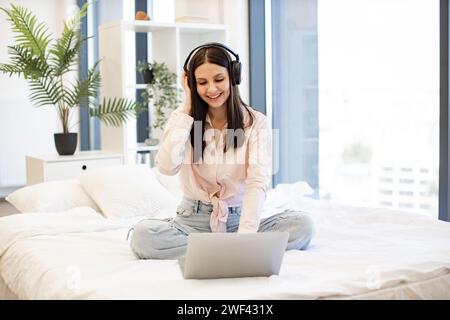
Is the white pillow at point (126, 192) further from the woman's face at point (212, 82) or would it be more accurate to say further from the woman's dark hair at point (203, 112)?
the woman's face at point (212, 82)

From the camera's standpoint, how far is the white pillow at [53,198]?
3137 millimetres

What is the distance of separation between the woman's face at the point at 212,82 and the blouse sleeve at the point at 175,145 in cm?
10

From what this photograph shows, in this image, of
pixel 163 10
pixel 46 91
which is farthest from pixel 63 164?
pixel 163 10

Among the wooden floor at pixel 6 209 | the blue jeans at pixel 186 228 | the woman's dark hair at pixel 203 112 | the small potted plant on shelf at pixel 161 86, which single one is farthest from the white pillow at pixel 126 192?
the wooden floor at pixel 6 209

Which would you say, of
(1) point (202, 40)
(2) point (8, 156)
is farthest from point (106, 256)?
(2) point (8, 156)

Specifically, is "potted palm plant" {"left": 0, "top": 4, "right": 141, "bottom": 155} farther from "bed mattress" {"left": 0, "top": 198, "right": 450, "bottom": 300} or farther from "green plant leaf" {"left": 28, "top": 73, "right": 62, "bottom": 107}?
"bed mattress" {"left": 0, "top": 198, "right": 450, "bottom": 300}

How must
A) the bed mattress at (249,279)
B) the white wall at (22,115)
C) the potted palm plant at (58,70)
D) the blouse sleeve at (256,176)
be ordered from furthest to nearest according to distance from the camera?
1. the white wall at (22,115)
2. the potted palm plant at (58,70)
3. the blouse sleeve at (256,176)
4. the bed mattress at (249,279)

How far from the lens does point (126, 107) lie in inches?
175

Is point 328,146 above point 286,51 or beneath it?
beneath

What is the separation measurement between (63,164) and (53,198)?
99cm

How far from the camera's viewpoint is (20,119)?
589 centimetres
